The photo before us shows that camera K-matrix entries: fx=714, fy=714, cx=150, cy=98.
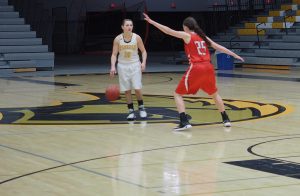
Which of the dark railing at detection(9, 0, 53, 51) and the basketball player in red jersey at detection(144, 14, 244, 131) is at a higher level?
the dark railing at detection(9, 0, 53, 51)

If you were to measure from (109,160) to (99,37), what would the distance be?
32698 millimetres

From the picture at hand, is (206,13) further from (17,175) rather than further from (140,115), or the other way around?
(17,175)

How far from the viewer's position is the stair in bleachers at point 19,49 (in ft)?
85.2

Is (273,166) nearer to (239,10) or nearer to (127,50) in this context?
(127,50)

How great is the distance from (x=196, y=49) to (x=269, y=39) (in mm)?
19868

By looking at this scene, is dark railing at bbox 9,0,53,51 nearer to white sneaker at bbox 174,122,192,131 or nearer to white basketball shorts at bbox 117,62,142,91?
white basketball shorts at bbox 117,62,142,91

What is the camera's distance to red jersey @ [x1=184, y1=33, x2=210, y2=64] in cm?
1135

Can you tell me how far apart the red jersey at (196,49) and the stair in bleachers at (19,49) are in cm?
1471

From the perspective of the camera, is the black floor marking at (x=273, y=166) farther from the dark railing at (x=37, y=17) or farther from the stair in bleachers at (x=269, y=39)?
the dark railing at (x=37, y=17)

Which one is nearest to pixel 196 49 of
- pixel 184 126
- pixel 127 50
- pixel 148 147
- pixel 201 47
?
pixel 201 47

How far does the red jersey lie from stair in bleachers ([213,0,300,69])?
631 inches

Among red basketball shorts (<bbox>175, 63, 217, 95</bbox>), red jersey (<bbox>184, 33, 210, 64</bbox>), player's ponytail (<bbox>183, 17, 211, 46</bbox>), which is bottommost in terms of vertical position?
red basketball shorts (<bbox>175, 63, 217, 95</bbox>)

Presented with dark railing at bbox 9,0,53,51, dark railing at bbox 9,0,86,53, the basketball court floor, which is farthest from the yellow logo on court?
dark railing at bbox 9,0,86,53

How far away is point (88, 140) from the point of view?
10477 mm
